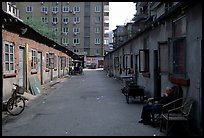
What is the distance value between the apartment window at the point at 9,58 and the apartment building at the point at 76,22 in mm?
67092

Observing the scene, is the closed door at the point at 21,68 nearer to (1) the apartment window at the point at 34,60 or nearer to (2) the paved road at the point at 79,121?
(1) the apartment window at the point at 34,60

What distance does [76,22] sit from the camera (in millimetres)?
84250

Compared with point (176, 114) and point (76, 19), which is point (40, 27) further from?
point (176, 114)

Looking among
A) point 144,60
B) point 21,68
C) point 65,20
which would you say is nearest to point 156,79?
point 144,60

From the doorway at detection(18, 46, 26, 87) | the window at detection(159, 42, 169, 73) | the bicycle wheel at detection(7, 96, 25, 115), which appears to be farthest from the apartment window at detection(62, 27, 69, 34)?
the window at detection(159, 42, 169, 73)

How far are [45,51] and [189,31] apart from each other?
66.2 feet

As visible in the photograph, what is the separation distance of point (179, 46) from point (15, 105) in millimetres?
6515

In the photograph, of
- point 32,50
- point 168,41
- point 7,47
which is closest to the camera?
point 168,41

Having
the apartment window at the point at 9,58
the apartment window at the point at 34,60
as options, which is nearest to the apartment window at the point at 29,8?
the apartment window at the point at 34,60

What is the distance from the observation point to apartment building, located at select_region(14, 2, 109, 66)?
83375 millimetres

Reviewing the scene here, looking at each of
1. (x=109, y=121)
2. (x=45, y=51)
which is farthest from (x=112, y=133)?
(x=45, y=51)

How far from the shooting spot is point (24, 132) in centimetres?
862

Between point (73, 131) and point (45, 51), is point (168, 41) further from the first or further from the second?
point (45, 51)

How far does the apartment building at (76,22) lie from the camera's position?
83375 millimetres
